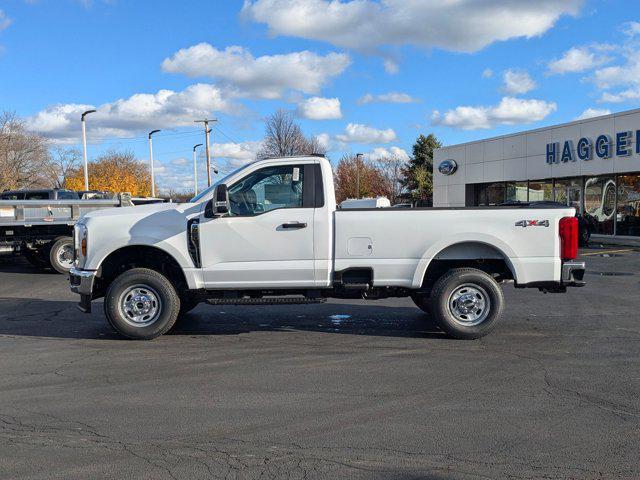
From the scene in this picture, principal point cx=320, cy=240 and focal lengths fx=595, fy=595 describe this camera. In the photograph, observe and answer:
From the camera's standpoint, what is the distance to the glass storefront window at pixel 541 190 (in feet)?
92.8

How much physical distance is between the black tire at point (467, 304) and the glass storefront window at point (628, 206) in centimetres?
1945

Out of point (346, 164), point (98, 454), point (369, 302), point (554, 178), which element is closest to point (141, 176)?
point (346, 164)

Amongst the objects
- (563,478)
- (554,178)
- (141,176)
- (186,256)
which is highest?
(141,176)

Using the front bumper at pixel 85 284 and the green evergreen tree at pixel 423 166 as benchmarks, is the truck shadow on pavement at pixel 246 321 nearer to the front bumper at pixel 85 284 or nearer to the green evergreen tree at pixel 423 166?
the front bumper at pixel 85 284

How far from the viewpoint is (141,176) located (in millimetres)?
70188

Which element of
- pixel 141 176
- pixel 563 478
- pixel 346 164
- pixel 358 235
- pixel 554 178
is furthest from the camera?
pixel 346 164

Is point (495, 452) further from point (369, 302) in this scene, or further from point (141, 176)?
point (141, 176)

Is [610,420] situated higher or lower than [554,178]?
lower

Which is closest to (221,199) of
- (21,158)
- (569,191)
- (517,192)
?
(569,191)

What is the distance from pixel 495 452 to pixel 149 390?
10.3 feet

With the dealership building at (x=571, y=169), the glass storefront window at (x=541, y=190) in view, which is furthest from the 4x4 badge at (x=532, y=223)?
the glass storefront window at (x=541, y=190)

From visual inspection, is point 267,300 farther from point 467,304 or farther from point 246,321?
point 467,304

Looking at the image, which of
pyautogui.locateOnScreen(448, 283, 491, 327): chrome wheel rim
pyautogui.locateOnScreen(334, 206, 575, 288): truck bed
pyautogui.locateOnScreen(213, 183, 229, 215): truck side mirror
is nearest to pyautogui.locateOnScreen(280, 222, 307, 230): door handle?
pyautogui.locateOnScreen(334, 206, 575, 288): truck bed

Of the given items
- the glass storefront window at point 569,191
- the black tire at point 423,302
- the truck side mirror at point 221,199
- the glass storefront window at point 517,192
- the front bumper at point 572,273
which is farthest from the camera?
the glass storefront window at point 517,192
